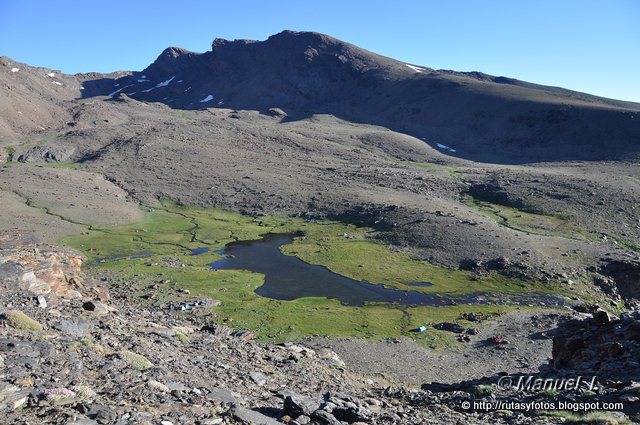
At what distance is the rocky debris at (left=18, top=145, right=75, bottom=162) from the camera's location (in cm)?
12550

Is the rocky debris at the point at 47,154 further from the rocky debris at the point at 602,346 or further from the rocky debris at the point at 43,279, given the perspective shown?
the rocky debris at the point at 602,346

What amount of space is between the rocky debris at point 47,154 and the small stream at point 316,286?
84.0m

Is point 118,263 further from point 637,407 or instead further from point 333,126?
point 333,126

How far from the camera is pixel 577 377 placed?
21.0 metres

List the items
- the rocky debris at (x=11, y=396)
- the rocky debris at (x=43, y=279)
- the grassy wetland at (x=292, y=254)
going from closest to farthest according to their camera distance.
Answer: the rocky debris at (x=11, y=396), the rocky debris at (x=43, y=279), the grassy wetland at (x=292, y=254)

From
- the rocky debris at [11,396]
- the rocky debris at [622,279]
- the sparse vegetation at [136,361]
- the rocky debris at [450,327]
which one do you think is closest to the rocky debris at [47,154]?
the rocky debris at [450,327]

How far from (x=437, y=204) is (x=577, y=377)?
7068 centimetres

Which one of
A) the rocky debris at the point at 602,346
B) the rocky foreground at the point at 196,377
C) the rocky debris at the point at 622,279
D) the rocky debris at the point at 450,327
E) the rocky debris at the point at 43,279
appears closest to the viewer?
the rocky foreground at the point at 196,377

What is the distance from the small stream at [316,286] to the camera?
178 feet

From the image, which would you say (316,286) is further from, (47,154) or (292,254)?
(47,154)

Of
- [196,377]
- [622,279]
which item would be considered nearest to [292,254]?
[622,279]

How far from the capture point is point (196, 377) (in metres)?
19.5

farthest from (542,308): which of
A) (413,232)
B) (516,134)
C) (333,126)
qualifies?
(333,126)

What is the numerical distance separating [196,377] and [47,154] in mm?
133851
